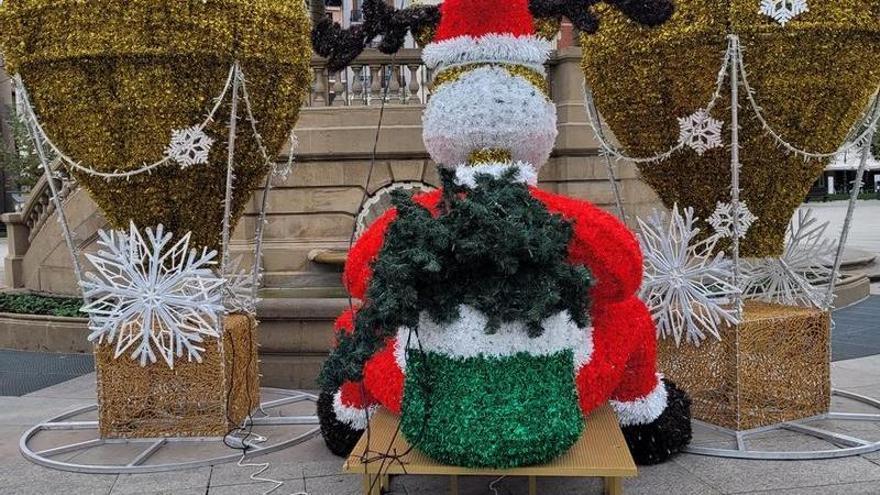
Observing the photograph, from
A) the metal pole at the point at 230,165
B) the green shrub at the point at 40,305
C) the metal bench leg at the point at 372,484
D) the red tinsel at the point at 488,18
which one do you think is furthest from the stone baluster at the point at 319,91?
the metal bench leg at the point at 372,484

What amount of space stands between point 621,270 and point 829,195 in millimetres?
48936

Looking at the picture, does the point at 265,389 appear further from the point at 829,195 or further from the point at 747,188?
the point at 829,195

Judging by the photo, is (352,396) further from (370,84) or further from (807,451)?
(370,84)

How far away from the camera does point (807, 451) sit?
4605 millimetres

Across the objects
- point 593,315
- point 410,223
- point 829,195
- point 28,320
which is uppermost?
point 410,223

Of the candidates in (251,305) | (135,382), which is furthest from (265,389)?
(135,382)

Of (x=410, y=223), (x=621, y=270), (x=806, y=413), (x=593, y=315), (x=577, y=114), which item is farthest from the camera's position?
(x=577, y=114)

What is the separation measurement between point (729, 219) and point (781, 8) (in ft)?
3.91

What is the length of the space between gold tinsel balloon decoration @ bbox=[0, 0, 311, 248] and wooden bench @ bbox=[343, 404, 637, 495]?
1987 mm

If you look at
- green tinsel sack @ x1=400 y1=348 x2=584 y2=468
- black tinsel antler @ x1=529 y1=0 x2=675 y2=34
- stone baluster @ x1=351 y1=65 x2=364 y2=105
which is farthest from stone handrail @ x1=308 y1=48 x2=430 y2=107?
green tinsel sack @ x1=400 y1=348 x2=584 y2=468

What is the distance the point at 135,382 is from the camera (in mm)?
4906

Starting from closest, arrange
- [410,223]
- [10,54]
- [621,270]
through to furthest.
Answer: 1. [410,223]
2. [621,270]
3. [10,54]

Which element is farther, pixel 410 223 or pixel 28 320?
pixel 28 320

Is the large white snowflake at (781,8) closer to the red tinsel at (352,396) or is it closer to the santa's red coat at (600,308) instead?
the santa's red coat at (600,308)
